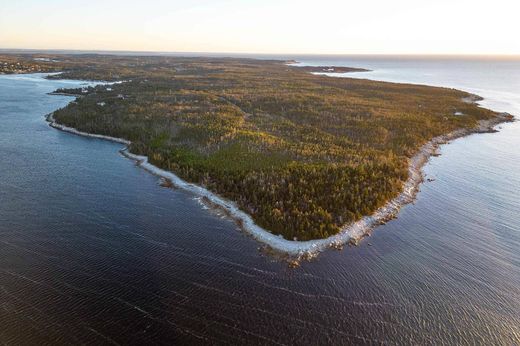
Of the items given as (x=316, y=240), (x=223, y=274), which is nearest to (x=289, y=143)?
(x=316, y=240)

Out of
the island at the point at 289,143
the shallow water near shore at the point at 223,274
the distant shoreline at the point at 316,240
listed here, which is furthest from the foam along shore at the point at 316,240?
the shallow water near shore at the point at 223,274

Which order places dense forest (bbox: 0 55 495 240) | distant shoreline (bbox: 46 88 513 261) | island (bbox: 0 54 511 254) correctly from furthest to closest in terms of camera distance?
dense forest (bbox: 0 55 495 240) → island (bbox: 0 54 511 254) → distant shoreline (bbox: 46 88 513 261)

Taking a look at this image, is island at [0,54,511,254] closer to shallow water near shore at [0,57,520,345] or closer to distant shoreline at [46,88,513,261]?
distant shoreline at [46,88,513,261]

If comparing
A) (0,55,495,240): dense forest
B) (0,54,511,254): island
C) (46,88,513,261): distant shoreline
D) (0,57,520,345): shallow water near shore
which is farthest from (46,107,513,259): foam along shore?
(0,57,520,345): shallow water near shore

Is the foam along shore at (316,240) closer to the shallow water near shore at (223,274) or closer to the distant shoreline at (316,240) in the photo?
the distant shoreline at (316,240)

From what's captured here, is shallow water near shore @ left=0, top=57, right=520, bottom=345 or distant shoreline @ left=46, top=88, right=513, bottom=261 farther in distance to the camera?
distant shoreline @ left=46, top=88, right=513, bottom=261

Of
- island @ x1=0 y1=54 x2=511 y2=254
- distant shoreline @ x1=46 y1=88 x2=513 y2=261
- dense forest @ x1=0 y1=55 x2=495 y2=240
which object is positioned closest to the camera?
distant shoreline @ x1=46 y1=88 x2=513 y2=261

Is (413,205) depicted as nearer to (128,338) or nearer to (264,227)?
(264,227)
